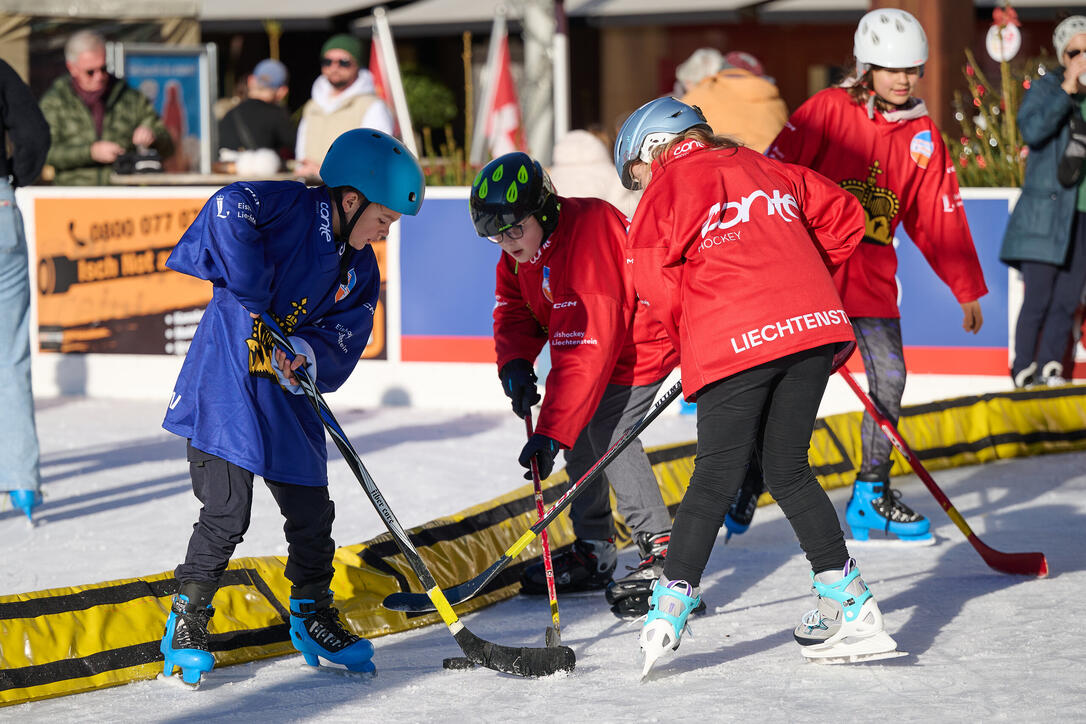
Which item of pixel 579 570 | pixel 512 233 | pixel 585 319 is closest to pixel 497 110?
pixel 579 570

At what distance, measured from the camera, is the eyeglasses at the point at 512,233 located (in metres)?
3.86

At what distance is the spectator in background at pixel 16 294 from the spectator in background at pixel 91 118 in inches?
131

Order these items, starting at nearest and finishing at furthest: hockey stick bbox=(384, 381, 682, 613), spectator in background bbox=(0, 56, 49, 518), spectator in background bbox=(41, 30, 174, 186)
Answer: hockey stick bbox=(384, 381, 682, 613), spectator in background bbox=(0, 56, 49, 518), spectator in background bbox=(41, 30, 174, 186)

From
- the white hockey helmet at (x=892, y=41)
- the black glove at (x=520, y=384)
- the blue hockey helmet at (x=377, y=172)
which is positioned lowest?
the black glove at (x=520, y=384)

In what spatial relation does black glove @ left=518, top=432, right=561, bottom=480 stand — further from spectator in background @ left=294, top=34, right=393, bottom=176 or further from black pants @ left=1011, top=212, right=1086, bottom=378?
spectator in background @ left=294, top=34, right=393, bottom=176

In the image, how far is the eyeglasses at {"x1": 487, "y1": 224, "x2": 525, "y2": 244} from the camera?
3.86 meters

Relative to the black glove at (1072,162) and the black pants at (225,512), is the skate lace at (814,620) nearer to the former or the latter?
the black pants at (225,512)

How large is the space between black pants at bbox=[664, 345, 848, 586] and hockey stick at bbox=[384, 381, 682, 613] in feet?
0.78

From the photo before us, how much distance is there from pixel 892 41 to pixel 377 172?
187 cm

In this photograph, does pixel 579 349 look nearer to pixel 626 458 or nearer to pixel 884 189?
pixel 626 458

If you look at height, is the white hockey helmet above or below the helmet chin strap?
above

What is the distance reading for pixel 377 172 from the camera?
354 centimetres

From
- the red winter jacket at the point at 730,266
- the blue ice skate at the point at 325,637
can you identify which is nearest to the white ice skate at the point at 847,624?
the red winter jacket at the point at 730,266

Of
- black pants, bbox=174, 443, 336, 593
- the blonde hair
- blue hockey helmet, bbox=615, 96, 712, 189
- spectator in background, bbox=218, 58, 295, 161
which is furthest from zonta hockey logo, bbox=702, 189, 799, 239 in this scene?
spectator in background, bbox=218, 58, 295, 161
